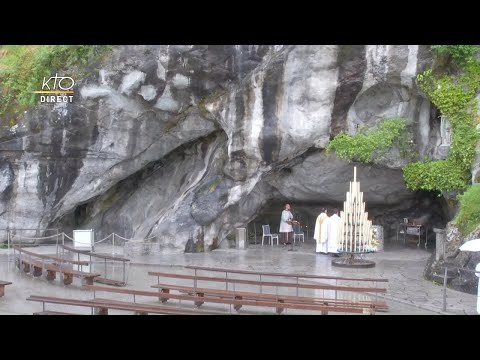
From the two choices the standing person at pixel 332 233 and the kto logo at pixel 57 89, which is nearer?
the standing person at pixel 332 233

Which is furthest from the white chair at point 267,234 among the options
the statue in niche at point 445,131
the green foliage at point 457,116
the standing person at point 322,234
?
the statue in niche at point 445,131

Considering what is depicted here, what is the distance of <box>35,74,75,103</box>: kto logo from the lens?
1936 cm

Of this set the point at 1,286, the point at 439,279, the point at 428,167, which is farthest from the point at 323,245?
the point at 1,286

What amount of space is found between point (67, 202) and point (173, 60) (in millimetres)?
5922

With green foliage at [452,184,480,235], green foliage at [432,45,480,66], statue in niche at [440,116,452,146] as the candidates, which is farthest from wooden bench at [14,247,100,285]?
green foliage at [432,45,480,66]

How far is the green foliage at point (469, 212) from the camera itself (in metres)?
14.4

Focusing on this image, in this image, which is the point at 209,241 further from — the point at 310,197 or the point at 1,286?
the point at 1,286

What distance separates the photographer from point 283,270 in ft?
53.5

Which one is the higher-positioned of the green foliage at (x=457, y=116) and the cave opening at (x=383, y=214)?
the green foliage at (x=457, y=116)

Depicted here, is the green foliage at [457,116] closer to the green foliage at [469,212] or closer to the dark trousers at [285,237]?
the green foliage at [469,212]

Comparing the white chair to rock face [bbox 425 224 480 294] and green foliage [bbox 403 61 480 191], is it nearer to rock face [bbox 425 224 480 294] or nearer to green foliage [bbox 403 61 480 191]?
green foliage [bbox 403 61 480 191]

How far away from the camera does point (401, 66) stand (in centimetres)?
1722

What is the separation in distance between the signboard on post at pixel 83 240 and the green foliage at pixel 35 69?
429 centimetres

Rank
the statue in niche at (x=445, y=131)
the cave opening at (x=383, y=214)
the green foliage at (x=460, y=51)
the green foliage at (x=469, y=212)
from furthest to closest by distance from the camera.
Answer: the cave opening at (x=383, y=214) → the statue in niche at (x=445, y=131) → the green foliage at (x=460, y=51) → the green foliage at (x=469, y=212)
